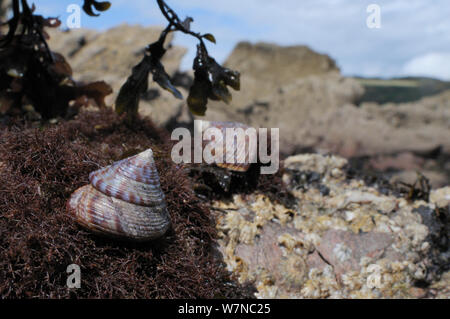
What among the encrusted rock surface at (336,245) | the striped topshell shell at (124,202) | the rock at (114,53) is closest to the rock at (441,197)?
the encrusted rock surface at (336,245)

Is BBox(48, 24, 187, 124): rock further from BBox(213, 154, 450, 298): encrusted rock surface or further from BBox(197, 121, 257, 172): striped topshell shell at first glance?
BBox(213, 154, 450, 298): encrusted rock surface

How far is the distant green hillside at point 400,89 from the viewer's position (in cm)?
1464

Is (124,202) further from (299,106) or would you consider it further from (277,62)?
(277,62)

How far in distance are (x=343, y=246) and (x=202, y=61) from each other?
167 centimetres

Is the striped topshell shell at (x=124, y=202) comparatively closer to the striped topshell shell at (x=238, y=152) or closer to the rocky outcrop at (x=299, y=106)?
the striped topshell shell at (x=238, y=152)

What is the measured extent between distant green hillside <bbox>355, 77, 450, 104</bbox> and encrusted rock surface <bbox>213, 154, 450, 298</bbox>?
11.6m

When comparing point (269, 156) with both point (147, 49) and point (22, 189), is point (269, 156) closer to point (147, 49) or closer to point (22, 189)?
point (147, 49)

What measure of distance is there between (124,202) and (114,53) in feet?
18.8

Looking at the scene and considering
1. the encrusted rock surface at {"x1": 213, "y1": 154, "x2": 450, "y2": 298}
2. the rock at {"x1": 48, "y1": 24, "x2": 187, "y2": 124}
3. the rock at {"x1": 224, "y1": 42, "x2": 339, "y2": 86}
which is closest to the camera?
the encrusted rock surface at {"x1": 213, "y1": 154, "x2": 450, "y2": 298}

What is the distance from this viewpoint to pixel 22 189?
6.68ft

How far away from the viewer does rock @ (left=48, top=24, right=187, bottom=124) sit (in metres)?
6.47

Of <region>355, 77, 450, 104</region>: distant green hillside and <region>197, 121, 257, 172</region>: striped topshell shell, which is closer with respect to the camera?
<region>197, 121, 257, 172</region>: striped topshell shell

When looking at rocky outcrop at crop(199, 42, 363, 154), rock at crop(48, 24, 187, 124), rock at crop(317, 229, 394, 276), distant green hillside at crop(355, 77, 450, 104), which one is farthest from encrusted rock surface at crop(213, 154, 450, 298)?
distant green hillside at crop(355, 77, 450, 104)

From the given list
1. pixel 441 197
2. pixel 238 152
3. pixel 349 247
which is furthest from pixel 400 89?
pixel 238 152
